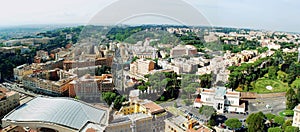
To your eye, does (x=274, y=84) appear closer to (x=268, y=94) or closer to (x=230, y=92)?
(x=268, y=94)

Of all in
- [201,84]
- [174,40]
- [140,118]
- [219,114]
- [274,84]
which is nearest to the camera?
[140,118]

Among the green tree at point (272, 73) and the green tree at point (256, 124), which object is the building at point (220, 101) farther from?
the green tree at point (272, 73)

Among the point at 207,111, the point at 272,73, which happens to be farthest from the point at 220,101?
the point at 272,73

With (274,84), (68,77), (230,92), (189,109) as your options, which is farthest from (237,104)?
(68,77)

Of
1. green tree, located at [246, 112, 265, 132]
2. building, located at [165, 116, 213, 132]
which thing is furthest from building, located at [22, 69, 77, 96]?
green tree, located at [246, 112, 265, 132]

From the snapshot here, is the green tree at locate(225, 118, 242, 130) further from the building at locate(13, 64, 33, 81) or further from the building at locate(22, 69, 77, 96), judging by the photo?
the building at locate(13, 64, 33, 81)
